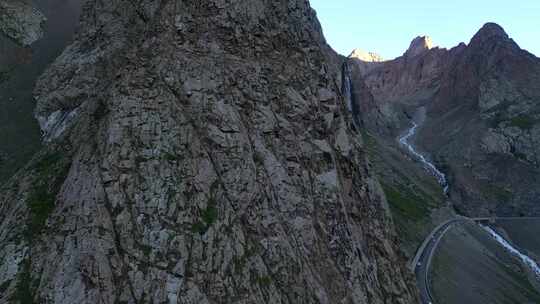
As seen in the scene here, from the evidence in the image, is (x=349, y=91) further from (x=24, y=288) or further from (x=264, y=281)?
(x=24, y=288)

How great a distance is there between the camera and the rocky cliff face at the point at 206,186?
29.6 metres

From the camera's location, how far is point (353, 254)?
39.2 metres

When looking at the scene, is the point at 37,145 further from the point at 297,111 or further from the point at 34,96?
the point at 297,111

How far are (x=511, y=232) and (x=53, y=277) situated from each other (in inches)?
4895

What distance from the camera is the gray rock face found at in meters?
96.1

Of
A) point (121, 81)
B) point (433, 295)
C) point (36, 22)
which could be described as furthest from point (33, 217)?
point (36, 22)

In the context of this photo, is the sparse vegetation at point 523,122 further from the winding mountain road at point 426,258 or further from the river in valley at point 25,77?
the river in valley at point 25,77

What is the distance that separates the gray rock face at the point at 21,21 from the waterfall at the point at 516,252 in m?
117

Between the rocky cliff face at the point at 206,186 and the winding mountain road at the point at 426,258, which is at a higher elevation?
the rocky cliff face at the point at 206,186

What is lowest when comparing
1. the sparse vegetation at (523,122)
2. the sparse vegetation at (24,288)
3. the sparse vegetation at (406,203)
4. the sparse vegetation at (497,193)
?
the sparse vegetation at (406,203)

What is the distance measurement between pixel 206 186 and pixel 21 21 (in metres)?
88.6

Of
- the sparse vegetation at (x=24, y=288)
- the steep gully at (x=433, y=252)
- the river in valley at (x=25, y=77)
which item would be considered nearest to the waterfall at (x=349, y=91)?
the steep gully at (x=433, y=252)

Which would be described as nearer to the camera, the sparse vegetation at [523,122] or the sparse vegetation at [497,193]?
the sparse vegetation at [497,193]

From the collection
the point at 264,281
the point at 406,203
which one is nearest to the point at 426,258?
the point at 406,203
